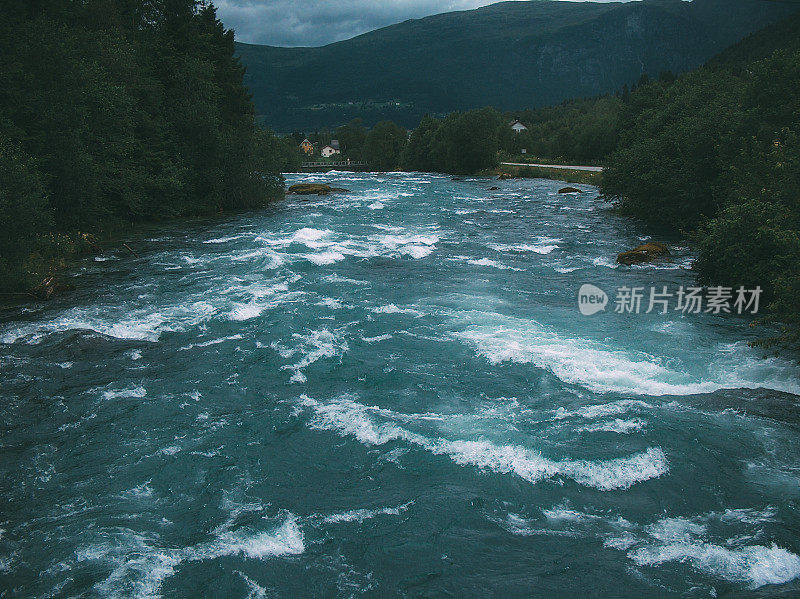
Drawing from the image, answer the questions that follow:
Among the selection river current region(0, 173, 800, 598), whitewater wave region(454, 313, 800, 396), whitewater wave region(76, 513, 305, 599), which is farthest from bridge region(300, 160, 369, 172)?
whitewater wave region(76, 513, 305, 599)

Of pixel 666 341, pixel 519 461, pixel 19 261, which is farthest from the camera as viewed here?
pixel 19 261

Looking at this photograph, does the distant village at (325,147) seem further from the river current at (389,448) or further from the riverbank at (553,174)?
the river current at (389,448)

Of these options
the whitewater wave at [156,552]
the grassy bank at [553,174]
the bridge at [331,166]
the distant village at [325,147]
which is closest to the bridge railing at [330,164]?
the bridge at [331,166]

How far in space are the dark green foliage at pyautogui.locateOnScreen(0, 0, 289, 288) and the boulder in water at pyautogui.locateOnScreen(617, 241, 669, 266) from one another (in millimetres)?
22748

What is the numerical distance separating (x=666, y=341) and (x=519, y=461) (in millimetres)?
7500

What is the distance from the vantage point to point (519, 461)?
1020 centimetres

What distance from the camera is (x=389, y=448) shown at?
35.2ft

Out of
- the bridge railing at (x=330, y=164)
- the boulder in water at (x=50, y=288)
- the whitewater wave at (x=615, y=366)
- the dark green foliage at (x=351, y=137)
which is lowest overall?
the whitewater wave at (x=615, y=366)

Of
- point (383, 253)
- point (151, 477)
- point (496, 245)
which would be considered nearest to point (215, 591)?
point (151, 477)

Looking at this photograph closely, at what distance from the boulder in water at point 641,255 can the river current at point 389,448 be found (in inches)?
197

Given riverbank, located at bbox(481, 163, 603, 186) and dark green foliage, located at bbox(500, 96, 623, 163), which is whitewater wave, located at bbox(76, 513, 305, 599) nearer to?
riverbank, located at bbox(481, 163, 603, 186)

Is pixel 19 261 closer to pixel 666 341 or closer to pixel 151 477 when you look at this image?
pixel 151 477

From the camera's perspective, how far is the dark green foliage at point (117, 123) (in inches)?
961

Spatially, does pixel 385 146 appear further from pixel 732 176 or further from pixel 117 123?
pixel 732 176
